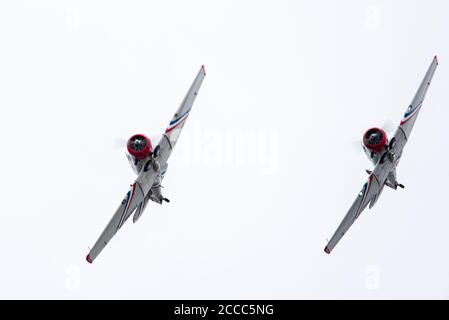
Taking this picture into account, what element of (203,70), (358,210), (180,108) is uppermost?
(203,70)

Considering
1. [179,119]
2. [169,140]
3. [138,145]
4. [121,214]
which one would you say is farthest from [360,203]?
[121,214]

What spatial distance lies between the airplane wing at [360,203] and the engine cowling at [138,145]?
14.6 metres

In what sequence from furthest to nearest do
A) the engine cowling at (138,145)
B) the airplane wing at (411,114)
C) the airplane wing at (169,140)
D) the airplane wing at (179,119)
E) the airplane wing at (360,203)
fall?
1. the airplane wing at (360,203)
2. the airplane wing at (411,114)
3. the airplane wing at (179,119)
4. the airplane wing at (169,140)
5. the engine cowling at (138,145)

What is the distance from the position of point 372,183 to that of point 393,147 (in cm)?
278

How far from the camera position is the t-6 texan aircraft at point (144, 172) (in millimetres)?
51906

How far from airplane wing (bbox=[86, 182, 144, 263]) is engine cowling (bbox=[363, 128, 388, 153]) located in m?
14.6

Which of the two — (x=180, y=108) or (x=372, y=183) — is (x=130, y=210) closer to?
(x=180, y=108)

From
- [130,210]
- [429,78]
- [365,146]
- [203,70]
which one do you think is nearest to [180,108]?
[203,70]

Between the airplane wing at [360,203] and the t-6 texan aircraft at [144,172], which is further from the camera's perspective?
the airplane wing at [360,203]

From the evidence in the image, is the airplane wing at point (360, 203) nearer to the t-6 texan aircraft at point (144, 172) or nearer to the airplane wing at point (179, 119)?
the t-6 texan aircraft at point (144, 172)

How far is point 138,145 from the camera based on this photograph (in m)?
51.8

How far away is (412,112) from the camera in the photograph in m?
57.0

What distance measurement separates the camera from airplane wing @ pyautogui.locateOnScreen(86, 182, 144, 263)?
53.5 m

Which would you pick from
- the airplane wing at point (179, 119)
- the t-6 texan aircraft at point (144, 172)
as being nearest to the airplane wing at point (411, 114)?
the airplane wing at point (179, 119)
